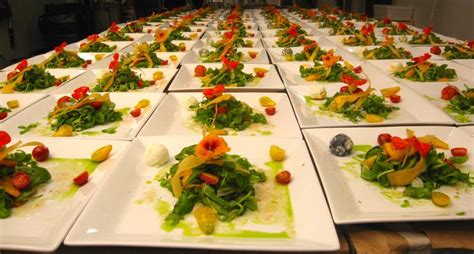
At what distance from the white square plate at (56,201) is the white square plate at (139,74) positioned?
36.9 inches

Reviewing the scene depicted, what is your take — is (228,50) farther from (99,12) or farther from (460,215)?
(99,12)

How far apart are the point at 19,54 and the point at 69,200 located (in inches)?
264

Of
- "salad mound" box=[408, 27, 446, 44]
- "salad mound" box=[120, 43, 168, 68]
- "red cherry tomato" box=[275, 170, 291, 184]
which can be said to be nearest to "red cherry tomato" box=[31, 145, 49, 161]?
"red cherry tomato" box=[275, 170, 291, 184]

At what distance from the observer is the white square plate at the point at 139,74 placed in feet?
8.71

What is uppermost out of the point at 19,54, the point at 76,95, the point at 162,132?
the point at 76,95

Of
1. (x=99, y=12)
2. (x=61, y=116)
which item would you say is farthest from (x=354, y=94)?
(x=99, y=12)

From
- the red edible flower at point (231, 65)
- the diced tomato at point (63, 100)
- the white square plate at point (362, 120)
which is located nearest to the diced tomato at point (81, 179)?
the diced tomato at point (63, 100)

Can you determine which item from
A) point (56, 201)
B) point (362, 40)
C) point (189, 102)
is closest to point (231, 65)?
point (189, 102)

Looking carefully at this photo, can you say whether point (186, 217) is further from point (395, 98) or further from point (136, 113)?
point (395, 98)

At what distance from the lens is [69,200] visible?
1.40m

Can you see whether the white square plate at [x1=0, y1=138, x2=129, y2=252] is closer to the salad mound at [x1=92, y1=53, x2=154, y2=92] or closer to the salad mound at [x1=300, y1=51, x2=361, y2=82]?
the salad mound at [x1=92, y1=53, x2=154, y2=92]

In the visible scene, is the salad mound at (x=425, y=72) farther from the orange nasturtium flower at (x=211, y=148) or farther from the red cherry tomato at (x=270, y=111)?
the orange nasturtium flower at (x=211, y=148)

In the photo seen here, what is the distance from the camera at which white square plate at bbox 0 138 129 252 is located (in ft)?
3.64

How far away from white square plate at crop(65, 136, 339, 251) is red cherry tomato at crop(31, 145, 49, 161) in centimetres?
42
